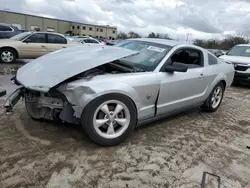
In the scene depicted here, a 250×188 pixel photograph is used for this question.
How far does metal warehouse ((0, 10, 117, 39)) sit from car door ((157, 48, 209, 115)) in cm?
5781

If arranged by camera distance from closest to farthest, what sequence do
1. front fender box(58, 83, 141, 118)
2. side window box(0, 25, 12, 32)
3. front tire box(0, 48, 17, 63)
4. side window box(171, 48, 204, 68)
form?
front fender box(58, 83, 141, 118)
side window box(171, 48, 204, 68)
front tire box(0, 48, 17, 63)
side window box(0, 25, 12, 32)

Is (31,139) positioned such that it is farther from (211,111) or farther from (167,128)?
(211,111)

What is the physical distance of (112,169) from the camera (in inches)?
Result: 106

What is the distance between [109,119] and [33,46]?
26.6 ft

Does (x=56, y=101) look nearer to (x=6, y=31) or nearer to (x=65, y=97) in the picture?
(x=65, y=97)

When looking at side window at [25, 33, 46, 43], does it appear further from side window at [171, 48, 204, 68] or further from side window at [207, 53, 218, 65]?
side window at [207, 53, 218, 65]

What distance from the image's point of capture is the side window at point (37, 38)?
9.92 metres

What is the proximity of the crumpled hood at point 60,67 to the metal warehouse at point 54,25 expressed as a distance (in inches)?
2270

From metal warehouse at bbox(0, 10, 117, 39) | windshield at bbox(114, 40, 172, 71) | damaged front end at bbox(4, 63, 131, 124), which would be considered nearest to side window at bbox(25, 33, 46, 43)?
windshield at bbox(114, 40, 172, 71)

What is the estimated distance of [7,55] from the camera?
9.49 m

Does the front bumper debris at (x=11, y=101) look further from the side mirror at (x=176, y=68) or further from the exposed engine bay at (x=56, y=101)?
the side mirror at (x=176, y=68)

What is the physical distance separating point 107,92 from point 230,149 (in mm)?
2058

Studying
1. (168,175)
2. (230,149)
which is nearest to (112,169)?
(168,175)

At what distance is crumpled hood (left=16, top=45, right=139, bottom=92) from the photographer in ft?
9.48
